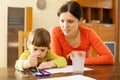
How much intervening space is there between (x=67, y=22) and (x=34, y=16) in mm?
2477

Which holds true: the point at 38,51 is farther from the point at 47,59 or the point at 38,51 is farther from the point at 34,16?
the point at 34,16

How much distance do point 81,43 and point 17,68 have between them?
2.25 feet

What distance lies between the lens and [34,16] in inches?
162

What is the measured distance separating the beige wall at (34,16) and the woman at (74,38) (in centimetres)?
226

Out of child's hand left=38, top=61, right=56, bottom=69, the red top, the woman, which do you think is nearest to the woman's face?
the woman

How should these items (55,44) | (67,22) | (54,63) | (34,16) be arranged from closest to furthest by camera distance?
(54,63) < (67,22) < (55,44) < (34,16)

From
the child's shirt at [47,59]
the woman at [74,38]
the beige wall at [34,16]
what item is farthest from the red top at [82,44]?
the beige wall at [34,16]

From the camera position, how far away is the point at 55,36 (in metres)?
1.86

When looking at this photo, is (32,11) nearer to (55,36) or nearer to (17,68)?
(55,36)

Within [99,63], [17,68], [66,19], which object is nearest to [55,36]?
[66,19]

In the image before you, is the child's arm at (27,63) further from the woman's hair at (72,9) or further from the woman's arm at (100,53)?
the woman's hair at (72,9)

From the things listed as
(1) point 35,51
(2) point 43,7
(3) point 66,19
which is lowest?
(1) point 35,51

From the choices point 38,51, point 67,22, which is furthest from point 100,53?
point 38,51

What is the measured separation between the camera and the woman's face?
5.59ft
